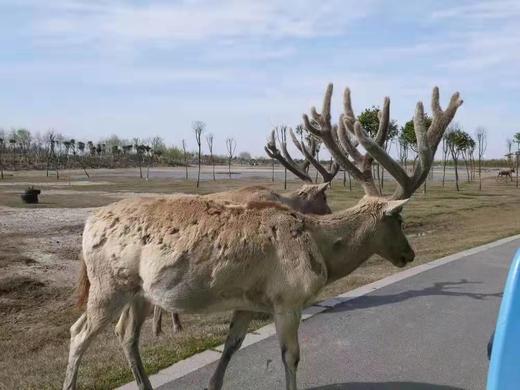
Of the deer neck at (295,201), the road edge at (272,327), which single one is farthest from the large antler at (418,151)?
the deer neck at (295,201)

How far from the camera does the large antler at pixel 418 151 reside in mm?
5379

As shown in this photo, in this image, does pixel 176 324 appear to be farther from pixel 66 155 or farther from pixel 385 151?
pixel 66 155

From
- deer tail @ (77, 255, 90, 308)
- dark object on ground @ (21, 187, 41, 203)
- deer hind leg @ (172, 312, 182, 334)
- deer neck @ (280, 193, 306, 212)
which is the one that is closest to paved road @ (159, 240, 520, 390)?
deer tail @ (77, 255, 90, 308)

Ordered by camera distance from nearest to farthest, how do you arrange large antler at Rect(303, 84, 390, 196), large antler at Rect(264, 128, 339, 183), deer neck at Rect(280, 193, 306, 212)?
large antler at Rect(303, 84, 390, 196) < deer neck at Rect(280, 193, 306, 212) < large antler at Rect(264, 128, 339, 183)

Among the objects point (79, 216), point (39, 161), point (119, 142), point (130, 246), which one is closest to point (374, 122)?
point (79, 216)

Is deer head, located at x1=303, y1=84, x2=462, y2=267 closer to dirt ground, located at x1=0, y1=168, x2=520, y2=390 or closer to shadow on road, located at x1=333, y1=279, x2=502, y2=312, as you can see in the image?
dirt ground, located at x1=0, y1=168, x2=520, y2=390

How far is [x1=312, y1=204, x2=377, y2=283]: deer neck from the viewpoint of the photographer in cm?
485

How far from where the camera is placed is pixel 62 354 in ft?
20.2

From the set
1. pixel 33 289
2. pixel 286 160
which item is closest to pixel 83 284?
pixel 33 289

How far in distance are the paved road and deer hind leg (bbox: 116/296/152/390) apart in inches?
11.5

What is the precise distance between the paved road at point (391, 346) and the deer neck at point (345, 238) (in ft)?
3.74

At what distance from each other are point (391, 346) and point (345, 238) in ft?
6.34

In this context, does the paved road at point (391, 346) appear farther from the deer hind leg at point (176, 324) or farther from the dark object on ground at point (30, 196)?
the dark object on ground at point (30, 196)

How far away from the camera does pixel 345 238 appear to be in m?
4.94
